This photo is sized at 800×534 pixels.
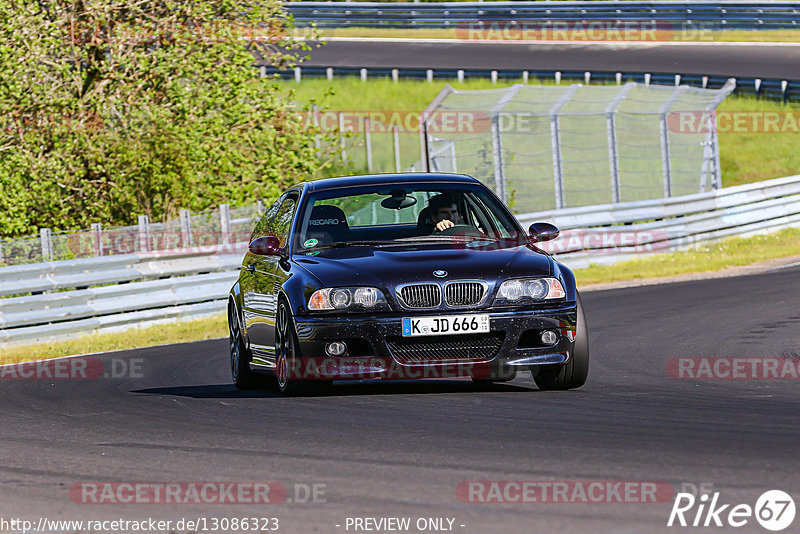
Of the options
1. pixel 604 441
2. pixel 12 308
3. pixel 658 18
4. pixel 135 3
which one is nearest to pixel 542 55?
pixel 658 18

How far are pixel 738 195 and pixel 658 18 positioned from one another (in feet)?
65.0

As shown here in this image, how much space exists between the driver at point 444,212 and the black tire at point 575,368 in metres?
1.27

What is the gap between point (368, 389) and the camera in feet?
31.3

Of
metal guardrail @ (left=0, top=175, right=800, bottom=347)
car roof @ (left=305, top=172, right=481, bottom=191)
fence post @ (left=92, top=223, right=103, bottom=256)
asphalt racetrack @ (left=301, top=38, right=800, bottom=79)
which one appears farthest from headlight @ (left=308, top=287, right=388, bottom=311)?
asphalt racetrack @ (left=301, top=38, right=800, bottom=79)

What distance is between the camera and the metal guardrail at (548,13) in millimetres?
41875

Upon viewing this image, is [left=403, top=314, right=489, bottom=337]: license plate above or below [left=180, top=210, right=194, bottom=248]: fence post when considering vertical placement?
above

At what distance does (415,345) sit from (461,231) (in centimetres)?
146

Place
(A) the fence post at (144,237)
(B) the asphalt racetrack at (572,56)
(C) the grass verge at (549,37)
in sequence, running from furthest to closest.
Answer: (C) the grass verge at (549,37) → (B) the asphalt racetrack at (572,56) → (A) the fence post at (144,237)

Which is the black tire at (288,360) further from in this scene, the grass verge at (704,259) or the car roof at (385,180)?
the grass verge at (704,259)

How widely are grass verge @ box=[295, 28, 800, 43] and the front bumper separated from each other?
3124 cm

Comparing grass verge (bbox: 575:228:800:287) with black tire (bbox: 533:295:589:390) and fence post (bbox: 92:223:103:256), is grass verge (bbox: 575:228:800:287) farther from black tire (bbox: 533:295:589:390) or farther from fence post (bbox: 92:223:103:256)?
black tire (bbox: 533:295:589:390)

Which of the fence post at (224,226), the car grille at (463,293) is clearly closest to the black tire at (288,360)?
the car grille at (463,293)

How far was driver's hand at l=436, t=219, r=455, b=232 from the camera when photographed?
384 inches

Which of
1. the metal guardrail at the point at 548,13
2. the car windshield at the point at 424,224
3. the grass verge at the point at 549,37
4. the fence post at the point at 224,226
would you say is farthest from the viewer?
the grass verge at the point at 549,37
